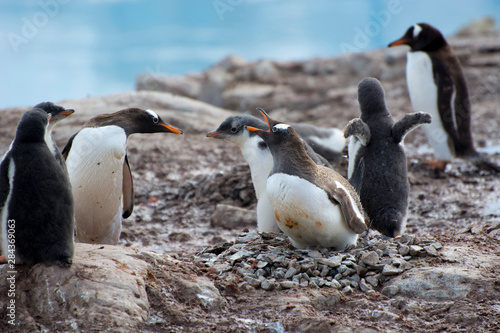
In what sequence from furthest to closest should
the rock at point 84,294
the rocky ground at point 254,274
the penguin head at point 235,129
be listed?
the penguin head at point 235,129, the rocky ground at point 254,274, the rock at point 84,294

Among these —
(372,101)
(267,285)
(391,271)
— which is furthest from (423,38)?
(267,285)

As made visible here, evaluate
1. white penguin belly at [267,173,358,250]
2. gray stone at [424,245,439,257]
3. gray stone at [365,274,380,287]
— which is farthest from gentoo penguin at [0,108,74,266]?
gray stone at [424,245,439,257]

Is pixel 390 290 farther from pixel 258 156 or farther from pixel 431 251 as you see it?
pixel 258 156

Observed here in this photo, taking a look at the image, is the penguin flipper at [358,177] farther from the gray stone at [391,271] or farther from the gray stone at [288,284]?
the gray stone at [288,284]

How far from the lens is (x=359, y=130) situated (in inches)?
177

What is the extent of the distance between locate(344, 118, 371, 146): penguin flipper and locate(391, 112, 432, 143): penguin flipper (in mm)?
218

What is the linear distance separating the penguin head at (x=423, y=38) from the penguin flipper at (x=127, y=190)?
4.35m

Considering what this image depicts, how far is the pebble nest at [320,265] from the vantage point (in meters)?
3.38

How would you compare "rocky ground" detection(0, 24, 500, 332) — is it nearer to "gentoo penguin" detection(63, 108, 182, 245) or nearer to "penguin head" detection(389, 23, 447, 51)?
"gentoo penguin" detection(63, 108, 182, 245)

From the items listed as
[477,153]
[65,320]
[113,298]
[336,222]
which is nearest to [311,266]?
[336,222]

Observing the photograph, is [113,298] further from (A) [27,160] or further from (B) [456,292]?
(B) [456,292]

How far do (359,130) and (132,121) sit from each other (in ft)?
5.90

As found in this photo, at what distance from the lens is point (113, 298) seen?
2.87m

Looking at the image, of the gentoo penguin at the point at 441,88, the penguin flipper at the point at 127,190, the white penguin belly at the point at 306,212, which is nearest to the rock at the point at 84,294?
the white penguin belly at the point at 306,212
